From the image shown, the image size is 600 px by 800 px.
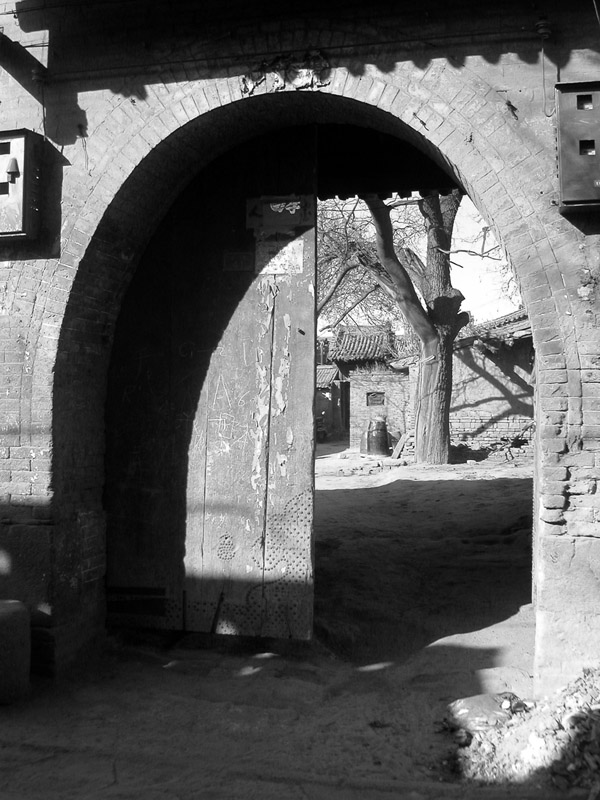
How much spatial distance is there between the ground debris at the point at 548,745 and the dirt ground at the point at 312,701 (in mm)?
83

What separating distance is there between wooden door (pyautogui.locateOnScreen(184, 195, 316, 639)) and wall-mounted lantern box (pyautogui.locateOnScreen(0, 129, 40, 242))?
55.5 inches

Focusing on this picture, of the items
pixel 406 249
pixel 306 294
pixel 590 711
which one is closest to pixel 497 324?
pixel 406 249

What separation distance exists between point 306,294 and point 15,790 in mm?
3250

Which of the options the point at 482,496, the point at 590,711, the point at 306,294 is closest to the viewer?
the point at 590,711

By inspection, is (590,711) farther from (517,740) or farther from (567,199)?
(567,199)

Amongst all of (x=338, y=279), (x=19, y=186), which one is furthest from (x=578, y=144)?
(x=338, y=279)

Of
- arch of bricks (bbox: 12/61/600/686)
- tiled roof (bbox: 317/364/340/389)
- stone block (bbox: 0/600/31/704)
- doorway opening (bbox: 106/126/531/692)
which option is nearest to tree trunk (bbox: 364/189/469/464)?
doorway opening (bbox: 106/126/531/692)

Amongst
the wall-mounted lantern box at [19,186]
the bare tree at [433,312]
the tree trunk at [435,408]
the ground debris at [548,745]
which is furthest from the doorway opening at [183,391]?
the tree trunk at [435,408]

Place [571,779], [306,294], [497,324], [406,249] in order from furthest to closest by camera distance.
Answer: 1. [497,324]
2. [406,249]
3. [306,294]
4. [571,779]

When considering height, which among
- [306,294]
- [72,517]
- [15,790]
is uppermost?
[306,294]

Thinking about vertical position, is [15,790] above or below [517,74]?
below

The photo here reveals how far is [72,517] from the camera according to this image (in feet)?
15.3

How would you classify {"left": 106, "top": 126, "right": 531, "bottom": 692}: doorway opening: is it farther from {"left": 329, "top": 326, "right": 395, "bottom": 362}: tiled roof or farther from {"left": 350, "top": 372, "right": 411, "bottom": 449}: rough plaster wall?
{"left": 329, "top": 326, "right": 395, "bottom": 362}: tiled roof

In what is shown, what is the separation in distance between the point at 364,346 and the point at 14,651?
23911mm
